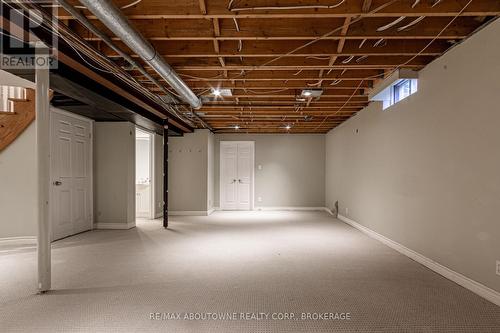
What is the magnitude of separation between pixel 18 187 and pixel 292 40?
4521mm

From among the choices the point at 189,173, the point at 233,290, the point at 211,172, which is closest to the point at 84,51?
the point at 233,290

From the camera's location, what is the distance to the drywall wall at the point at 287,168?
9188 mm

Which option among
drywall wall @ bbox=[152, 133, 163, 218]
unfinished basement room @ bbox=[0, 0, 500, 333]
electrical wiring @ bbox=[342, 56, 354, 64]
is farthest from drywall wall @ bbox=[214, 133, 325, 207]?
electrical wiring @ bbox=[342, 56, 354, 64]

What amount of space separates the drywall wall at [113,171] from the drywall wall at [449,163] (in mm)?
4589

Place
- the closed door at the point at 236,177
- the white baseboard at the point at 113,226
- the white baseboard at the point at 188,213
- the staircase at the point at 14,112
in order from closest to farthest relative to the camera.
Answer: the staircase at the point at 14,112 < the white baseboard at the point at 113,226 < the white baseboard at the point at 188,213 < the closed door at the point at 236,177

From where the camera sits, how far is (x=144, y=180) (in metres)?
8.17

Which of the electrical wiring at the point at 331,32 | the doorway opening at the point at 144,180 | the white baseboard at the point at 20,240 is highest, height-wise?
the electrical wiring at the point at 331,32

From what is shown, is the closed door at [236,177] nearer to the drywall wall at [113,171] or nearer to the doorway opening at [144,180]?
the doorway opening at [144,180]

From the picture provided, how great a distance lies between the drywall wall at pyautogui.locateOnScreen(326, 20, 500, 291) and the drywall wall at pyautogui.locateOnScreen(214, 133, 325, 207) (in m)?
3.97

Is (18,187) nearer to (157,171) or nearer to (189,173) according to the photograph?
(157,171)

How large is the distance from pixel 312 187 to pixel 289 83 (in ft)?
17.4

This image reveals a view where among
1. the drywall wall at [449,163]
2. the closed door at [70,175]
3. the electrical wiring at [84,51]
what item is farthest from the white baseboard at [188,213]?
the electrical wiring at [84,51]

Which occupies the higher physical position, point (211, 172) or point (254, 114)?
point (254, 114)

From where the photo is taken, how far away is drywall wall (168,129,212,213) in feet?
26.3
